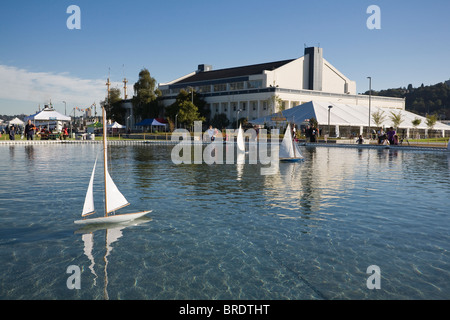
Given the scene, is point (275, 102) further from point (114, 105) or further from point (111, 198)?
point (111, 198)

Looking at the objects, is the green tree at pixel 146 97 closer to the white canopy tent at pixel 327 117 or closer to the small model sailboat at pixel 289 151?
the white canopy tent at pixel 327 117

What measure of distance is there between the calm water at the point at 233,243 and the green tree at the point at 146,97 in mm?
83744

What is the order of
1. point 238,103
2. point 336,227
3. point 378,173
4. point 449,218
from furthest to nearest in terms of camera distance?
point 238,103, point 378,173, point 449,218, point 336,227

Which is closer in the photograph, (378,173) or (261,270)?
(261,270)

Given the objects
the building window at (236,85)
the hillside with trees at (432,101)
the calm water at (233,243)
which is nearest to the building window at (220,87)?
the building window at (236,85)

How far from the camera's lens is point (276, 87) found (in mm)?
77750

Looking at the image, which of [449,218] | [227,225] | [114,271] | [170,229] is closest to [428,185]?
[449,218]

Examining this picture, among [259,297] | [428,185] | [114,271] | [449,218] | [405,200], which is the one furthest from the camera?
[428,185]

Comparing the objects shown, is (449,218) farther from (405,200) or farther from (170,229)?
(170,229)

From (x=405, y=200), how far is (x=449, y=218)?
232 cm

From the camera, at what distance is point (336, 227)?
9.06 m

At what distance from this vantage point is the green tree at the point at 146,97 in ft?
317

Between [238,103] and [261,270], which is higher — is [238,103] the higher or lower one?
the higher one
